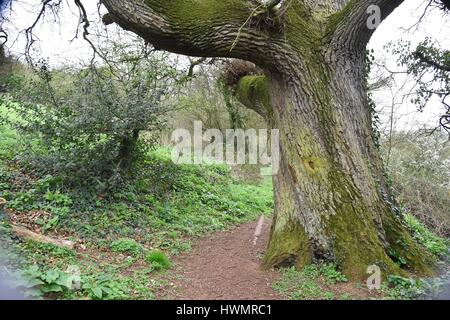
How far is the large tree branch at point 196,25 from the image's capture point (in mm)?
4758

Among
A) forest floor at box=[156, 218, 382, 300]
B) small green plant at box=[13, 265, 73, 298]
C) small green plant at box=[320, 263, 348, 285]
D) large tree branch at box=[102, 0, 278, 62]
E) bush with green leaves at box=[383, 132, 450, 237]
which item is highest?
large tree branch at box=[102, 0, 278, 62]

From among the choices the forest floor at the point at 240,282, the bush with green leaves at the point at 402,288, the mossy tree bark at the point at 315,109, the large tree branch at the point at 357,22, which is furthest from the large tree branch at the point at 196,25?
the bush with green leaves at the point at 402,288

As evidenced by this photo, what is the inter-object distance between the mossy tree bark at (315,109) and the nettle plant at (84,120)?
2643mm

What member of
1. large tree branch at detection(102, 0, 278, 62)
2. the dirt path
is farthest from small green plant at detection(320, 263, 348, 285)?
large tree branch at detection(102, 0, 278, 62)

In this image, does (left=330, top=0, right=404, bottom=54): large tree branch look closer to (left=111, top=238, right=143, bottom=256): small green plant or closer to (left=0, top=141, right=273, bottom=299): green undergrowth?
(left=0, top=141, right=273, bottom=299): green undergrowth

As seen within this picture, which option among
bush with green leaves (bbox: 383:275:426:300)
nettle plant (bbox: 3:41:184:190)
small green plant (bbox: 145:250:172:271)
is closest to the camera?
bush with green leaves (bbox: 383:275:426:300)

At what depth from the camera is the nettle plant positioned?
726cm

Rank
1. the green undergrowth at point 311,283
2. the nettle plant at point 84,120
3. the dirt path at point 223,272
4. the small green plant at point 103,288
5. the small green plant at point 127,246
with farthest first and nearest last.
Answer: the nettle plant at point 84,120, the small green plant at point 127,246, the dirt path at point 223,272, the green undergrowth at point 311,283, the small green plant at point 103,288

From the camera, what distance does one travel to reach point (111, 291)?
3.81 meters

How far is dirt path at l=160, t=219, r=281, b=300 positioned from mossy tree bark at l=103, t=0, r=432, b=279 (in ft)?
1.69

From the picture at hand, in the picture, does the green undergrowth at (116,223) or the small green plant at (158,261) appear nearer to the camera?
the green undergrowth at (116,223)

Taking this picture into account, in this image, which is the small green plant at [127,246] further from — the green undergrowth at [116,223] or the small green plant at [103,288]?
the small green plant at [103,288]

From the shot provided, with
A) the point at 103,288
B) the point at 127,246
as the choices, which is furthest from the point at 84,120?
the point at 103,288
